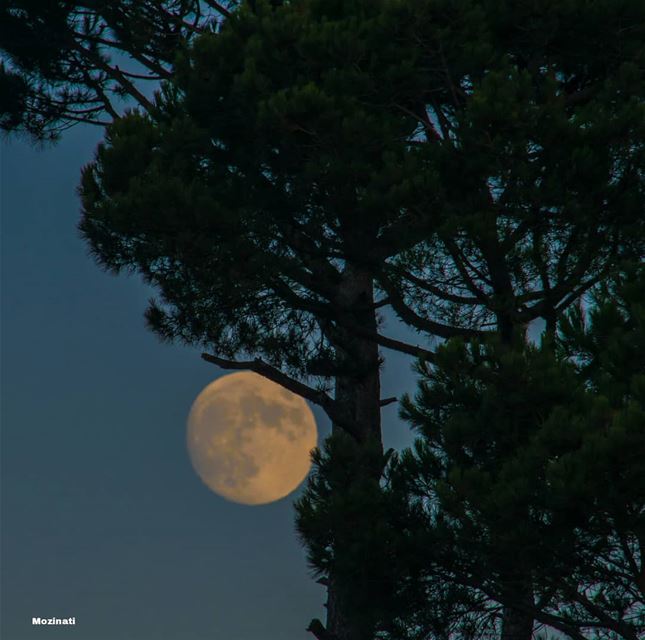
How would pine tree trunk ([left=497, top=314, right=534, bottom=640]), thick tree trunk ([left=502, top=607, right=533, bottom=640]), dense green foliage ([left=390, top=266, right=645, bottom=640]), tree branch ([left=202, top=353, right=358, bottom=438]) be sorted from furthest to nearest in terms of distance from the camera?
tree branch ([left=202, top=353, right=358, bottom=438])
thick tree trunk ([left=502, top=607, right=533, bottom=640])
pine tree trunk ([left=497, top=314, right=534, bottom=640])
dense green foliage ([left=390, top=266, right=645, bottom=640])

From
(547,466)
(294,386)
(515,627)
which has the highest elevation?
(294,386)

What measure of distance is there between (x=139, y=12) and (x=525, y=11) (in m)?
6.19

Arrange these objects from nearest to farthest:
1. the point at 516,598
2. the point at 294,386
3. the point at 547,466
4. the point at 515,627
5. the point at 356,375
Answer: the point at 547,466
the point at 516,598
the point at 515,627
the point at 294,386
the point at 356,375

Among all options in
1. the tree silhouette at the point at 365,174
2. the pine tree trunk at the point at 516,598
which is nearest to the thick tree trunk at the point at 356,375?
the tree silhouette at the point at 365,174

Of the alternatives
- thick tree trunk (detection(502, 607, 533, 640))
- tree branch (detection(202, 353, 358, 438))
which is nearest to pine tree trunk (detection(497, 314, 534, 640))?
thick tree trunk (detection(502, 607, 533, 640))

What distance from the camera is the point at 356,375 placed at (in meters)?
12.1

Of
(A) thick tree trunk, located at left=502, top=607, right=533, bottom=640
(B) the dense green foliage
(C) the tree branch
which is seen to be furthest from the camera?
(C) the tree branch

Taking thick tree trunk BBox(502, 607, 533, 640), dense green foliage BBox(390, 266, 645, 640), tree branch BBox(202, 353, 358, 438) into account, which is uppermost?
tree branch BBox(202, 353, 358, 438)

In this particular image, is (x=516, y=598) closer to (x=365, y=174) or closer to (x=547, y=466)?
(x=547, y=466)

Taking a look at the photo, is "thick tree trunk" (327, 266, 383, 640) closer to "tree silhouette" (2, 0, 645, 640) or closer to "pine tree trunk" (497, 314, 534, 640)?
"tree silhouette" (2, 0, 645, 640)

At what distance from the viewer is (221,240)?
1043 centimetres

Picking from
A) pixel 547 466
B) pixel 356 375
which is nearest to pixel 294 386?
pixel 356 375

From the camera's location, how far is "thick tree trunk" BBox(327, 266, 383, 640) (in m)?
11.6

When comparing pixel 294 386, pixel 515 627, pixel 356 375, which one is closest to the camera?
pixel 515 627
